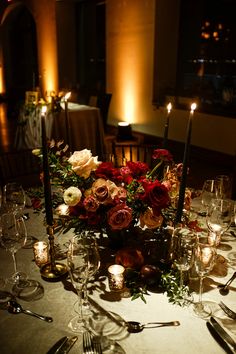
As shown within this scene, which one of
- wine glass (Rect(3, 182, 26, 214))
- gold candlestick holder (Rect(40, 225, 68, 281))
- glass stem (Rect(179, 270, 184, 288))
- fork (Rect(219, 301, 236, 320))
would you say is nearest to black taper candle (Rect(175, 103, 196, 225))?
glass stem (Rect(179, 270, 184, 288))

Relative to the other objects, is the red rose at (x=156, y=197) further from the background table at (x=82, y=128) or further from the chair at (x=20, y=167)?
the background table at (x=82, y=128)

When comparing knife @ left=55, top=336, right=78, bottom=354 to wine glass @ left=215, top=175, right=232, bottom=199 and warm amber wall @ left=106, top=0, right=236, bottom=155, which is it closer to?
wine glass @ left=215, top=175, right=232, bottom=199

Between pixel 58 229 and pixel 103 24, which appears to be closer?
pixel 58 229

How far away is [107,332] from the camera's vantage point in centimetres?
93

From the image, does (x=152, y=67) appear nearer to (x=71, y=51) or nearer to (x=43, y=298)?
(x=71, y=51)

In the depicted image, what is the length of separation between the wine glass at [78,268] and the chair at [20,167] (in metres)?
1.29

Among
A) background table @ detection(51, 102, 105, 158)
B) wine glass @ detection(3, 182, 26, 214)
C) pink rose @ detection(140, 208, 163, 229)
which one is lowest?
background table @ detection(51, 102, 105, 158)

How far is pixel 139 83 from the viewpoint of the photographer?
20.2 ft

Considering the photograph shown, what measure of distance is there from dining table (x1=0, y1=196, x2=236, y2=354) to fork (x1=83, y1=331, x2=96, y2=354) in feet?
0.03

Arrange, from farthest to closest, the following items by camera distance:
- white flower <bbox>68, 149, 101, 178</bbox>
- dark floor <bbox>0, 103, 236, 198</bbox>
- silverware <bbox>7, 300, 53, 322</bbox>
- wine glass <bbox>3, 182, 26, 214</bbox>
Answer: dark floor <bbox>0, 103, 236, 198</bbox> → wine glass <bbox>3, 182, 26, 214</bbox> → white flower <bbox>68, 149, 101, 178</bbox> → silverware <bbox>7, 300, 53, 322</bbox>

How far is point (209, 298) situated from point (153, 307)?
0.56ft

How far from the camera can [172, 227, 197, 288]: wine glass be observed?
3.34 feet

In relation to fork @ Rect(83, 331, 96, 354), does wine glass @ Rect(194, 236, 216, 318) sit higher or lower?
higher

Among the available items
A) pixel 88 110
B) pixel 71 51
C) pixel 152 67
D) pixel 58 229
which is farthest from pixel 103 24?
pixel 58 229
